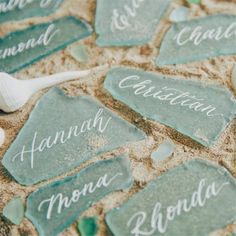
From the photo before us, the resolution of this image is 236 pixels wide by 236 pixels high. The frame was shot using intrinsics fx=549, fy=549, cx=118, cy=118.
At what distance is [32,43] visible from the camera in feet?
4.74

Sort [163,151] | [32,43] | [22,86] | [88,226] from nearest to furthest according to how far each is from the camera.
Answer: [88,226] → [163,151] → [22,86] → [32,43]

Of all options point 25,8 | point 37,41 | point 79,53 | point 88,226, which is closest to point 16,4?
point 25,8

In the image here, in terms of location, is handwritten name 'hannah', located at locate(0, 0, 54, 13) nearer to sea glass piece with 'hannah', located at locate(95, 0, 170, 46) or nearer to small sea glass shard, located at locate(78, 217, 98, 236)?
sea glass piece with 'hannah', located at locate(95, 0, 170, 46)

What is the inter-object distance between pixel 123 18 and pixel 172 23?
13 cm

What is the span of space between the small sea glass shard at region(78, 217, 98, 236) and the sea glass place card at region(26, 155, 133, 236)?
0.8 inches

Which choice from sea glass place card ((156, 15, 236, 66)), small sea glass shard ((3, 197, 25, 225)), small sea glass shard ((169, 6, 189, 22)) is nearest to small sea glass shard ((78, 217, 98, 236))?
small sea glass shard ((3, 197, 25, 225))

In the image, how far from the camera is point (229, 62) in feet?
4.44

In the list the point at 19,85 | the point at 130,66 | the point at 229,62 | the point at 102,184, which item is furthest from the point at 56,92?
the point at 229,62

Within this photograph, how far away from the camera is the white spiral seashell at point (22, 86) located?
51.0 inches

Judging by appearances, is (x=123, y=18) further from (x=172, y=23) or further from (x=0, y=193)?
(x=0, y=193)

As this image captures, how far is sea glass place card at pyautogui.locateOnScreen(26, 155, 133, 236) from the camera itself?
1115 mm

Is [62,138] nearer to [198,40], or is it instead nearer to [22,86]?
[22,86]

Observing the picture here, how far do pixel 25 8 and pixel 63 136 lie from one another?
47cm

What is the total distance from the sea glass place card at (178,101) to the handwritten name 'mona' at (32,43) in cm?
22
